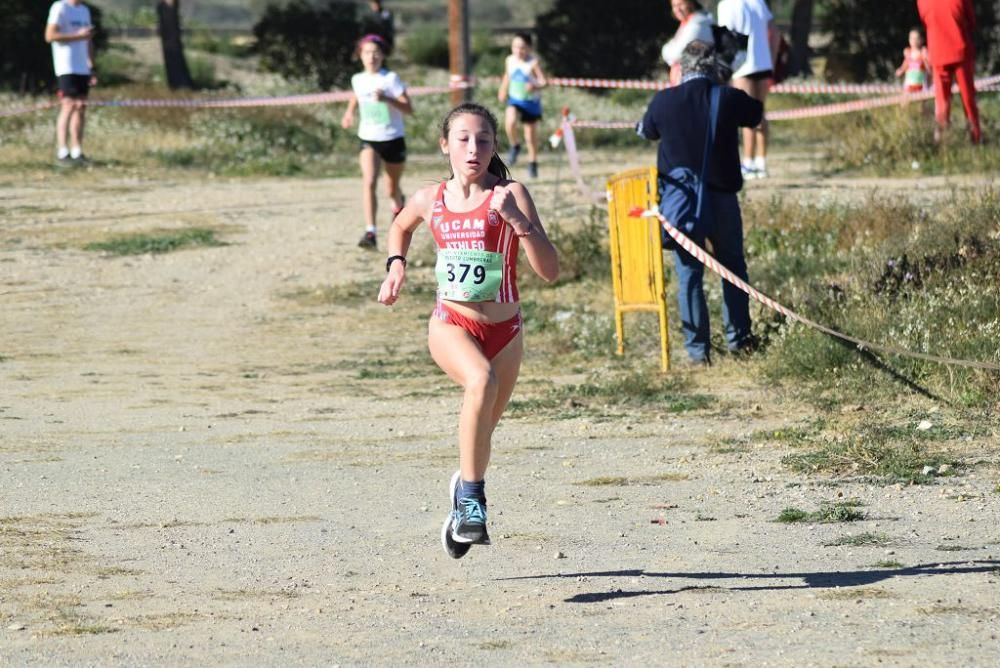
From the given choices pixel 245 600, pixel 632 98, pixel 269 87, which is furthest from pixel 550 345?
pixel 269 87

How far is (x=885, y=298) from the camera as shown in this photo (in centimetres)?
1071

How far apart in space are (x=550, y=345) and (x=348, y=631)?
21.0 ft

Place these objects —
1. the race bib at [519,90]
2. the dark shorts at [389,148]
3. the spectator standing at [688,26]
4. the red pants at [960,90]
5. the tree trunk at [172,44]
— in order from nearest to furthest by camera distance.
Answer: the dark shorts at [389,148] → the spectator standing at [688,26] → the red pants at [960,90] → the race bib at [519,90] → the tree trunk at [172,44]

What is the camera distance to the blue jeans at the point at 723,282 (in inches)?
407

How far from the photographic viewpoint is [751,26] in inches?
631

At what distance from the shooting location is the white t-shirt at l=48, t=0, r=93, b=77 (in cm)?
2008

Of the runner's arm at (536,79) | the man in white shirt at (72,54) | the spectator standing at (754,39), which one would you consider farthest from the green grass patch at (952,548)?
the man in white shirt at (72,54)

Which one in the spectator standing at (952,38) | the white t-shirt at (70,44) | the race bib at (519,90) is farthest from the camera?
the white t-shirt at (70,44)

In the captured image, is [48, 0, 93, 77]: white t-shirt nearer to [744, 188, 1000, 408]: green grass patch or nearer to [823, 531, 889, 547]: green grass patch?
[744, 188, 1000, 408]: green grass patch

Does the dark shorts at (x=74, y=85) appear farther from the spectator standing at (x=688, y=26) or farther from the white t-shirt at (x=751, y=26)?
the white t-shirt at (x=751, y=26)

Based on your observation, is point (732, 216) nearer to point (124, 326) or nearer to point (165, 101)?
point (124, 326)

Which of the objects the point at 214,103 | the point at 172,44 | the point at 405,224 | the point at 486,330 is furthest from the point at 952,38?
the point at 172,44

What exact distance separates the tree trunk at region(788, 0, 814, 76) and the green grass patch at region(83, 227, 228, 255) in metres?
23.7

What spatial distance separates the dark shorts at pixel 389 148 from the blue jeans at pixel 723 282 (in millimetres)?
4749
